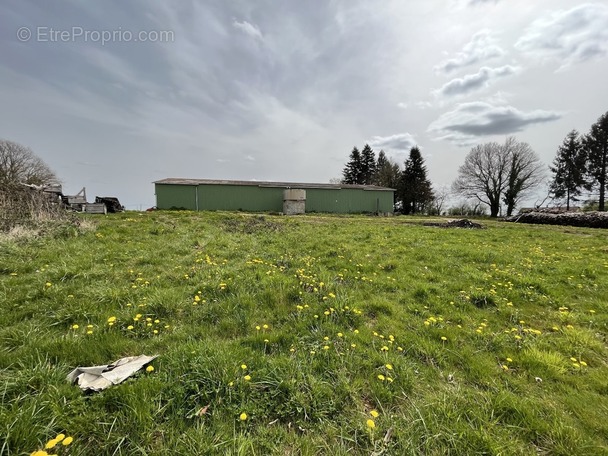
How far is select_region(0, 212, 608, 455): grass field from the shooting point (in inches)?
76.9

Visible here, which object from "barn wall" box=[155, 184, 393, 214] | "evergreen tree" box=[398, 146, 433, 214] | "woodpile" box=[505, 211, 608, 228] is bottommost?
"woodpile" box=[505, 211, 608, 228]

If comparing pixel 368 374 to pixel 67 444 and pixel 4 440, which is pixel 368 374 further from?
pixel 4 440

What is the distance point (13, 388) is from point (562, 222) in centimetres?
2987

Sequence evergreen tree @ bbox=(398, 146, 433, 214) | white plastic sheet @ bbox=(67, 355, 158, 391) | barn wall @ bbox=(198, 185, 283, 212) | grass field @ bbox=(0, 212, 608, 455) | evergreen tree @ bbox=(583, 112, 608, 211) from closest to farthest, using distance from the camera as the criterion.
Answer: grass field @ bbox=(0, 212, 608, 455) < white plastic sheet @ bbox=(67, 355, 158, 391) < barn wall @ bbox=(198, 185, 283, 212) < evergreen tree @ bbox=(583, 112, 608, 211) < evergreen tree @ bbox=(398, 146, 433, 214)

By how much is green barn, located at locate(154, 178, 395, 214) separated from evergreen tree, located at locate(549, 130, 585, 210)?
2425 centimetres

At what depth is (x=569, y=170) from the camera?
3672 cm

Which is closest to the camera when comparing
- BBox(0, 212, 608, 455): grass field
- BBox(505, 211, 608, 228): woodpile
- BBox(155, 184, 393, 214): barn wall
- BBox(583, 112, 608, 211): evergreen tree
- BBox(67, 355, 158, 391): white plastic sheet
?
BBox(0, 212, 608, 455): grass field

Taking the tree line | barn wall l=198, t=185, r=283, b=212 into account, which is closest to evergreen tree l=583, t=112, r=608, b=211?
the tree line

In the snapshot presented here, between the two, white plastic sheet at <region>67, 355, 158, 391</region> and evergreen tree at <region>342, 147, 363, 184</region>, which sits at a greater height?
evergreen tree at <region>342, 147, 363, 184</region>

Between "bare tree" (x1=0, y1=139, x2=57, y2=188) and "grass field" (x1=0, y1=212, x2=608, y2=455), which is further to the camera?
"bare tree" (x1=0, y1=139, x2=57, y2=188)

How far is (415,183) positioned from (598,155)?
69.2ft

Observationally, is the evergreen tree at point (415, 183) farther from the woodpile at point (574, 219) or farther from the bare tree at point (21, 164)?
the bare tree at point (21, 164)

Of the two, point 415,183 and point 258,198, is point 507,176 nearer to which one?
point 415,183

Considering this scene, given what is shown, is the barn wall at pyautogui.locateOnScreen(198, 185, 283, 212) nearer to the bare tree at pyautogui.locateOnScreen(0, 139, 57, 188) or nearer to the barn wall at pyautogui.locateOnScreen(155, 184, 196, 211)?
the barn wall at pyautogui.locateOnScreen(155, 184, 196, 211)
